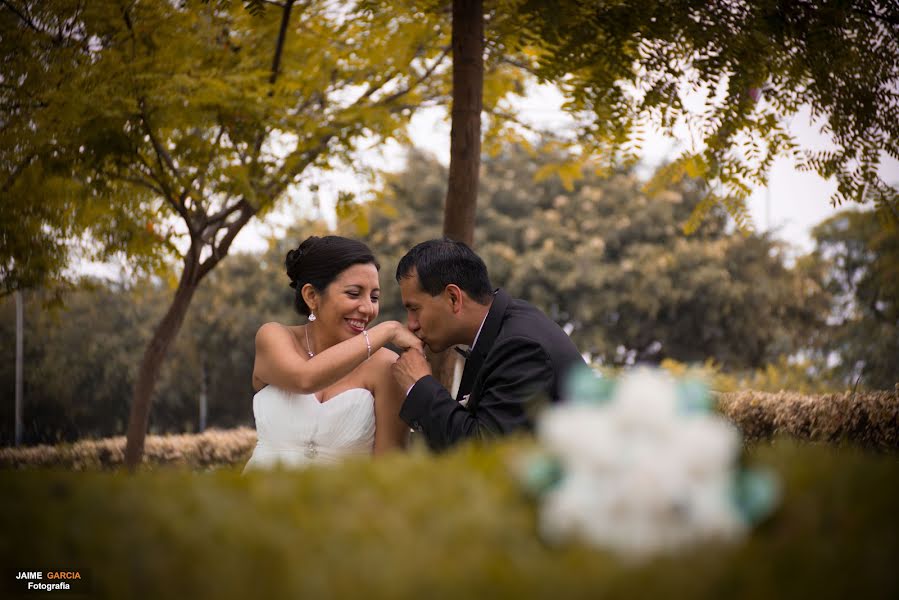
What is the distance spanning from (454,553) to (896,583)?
79 cm

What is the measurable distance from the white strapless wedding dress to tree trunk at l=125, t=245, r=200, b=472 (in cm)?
392

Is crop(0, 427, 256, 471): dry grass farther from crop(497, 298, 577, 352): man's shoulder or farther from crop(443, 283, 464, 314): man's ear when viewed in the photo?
crop(497, 298, 577, 352): man's shoulder

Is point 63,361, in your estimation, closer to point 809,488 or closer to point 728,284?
point 728,284

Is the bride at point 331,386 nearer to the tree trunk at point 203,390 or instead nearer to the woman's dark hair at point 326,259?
the woman's dark hair at point 326,259

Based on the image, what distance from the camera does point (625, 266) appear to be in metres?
30.5

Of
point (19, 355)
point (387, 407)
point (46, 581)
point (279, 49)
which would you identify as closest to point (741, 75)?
point (387, 407)

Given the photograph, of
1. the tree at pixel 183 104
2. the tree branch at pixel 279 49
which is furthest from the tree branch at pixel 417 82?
the tree branch at pixel 279 49

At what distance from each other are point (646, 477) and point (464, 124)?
4765 millimetres

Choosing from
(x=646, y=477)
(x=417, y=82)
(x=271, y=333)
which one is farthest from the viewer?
(x=417, y=82)

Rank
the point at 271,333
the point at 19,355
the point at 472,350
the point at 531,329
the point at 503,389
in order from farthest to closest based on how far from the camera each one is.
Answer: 1. the point at 19,355
2. the point at 271,333
3. the point at 472,350
4. the point at 531,329
5. the point at 503,389

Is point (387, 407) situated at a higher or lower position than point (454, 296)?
lower

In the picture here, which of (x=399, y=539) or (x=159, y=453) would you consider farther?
(x=159, y=453)

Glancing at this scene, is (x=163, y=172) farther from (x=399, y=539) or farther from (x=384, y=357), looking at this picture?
(x=399, y=539)

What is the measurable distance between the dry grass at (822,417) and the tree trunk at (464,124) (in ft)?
8.07
